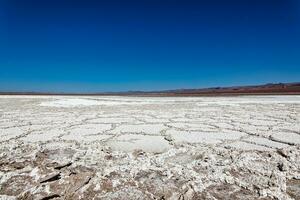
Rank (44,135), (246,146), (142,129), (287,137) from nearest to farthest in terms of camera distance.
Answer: (246,146)
(287,137)
(44,135)
(142,129)

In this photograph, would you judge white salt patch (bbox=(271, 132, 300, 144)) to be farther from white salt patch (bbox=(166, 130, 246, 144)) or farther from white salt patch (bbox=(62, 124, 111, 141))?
white salt patch (bbox=(62, 124, 111, 141))

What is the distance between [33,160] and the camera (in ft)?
6.00

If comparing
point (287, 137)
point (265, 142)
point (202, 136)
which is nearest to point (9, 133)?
point (202, 136)

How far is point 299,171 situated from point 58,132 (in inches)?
85.8

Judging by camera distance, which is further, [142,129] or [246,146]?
[142,129]

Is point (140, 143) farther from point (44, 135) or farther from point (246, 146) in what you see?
point (44, 135)

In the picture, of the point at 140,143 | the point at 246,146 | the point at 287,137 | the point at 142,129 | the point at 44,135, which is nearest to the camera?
the point at 246,146

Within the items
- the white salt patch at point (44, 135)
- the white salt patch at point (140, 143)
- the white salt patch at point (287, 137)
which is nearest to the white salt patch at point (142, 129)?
the white salt patch at point (140, 143)

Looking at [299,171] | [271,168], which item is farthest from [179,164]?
[299,171]

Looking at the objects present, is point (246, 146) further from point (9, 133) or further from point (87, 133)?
point (9, 133)

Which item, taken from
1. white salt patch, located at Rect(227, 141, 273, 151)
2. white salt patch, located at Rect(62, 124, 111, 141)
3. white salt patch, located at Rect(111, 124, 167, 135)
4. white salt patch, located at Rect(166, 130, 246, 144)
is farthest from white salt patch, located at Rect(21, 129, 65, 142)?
white salt patch, located at Rect(227, 141, 273, 151)

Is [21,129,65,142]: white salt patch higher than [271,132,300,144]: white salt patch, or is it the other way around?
[21,129,65,142]: white salt patch

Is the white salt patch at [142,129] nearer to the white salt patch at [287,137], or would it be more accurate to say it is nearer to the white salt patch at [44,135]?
the white salt patch at [44,135]

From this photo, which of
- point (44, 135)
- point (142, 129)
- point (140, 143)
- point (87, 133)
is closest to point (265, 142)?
point (140, 143)
